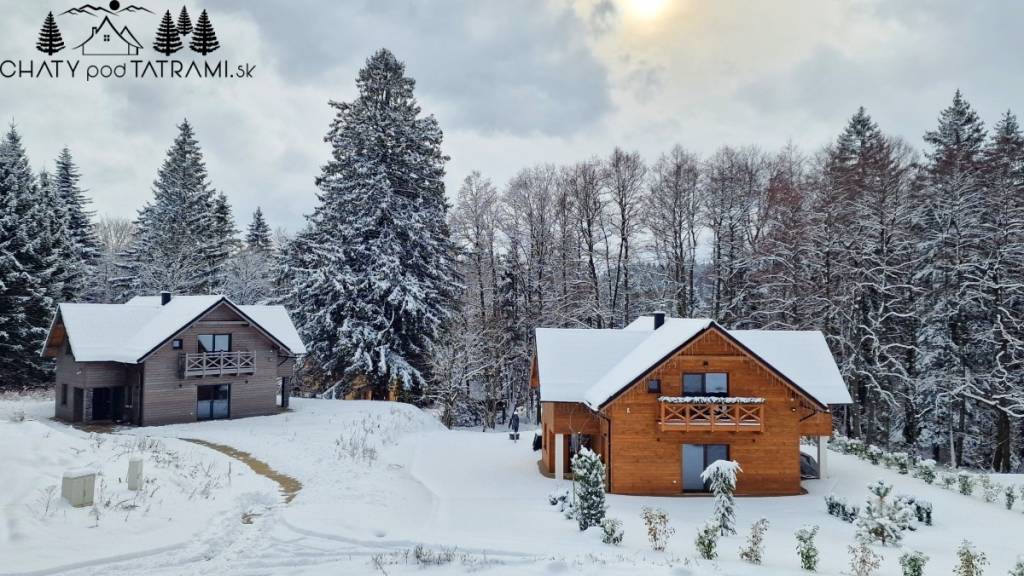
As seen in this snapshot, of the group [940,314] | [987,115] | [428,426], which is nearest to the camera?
[940,314]

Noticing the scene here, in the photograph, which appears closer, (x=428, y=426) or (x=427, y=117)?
(x=428, y=426)

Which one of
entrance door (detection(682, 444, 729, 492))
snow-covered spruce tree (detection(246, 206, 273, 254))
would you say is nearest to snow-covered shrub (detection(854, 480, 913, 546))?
entrance door (detection(682, 444, 729, 492))

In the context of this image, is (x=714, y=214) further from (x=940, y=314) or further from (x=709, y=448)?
(x=709, y=448)

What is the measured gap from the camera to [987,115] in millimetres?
33906

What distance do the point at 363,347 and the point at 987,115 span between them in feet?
122

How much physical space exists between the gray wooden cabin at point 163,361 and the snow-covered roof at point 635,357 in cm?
1621

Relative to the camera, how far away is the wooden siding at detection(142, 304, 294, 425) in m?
27.8

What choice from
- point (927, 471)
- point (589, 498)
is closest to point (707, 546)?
point (589, 498)

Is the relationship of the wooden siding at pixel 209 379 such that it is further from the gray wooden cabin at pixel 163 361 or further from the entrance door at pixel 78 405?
the entrance door at pixel 78 405

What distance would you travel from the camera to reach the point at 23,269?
36.4 meters

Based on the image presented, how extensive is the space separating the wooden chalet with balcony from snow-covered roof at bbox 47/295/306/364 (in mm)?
17978

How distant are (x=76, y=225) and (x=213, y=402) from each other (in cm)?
2683

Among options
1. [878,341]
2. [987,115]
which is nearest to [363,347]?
[878,341]

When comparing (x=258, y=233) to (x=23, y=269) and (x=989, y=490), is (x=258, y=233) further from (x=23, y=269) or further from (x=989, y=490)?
(x=989, y=490)
